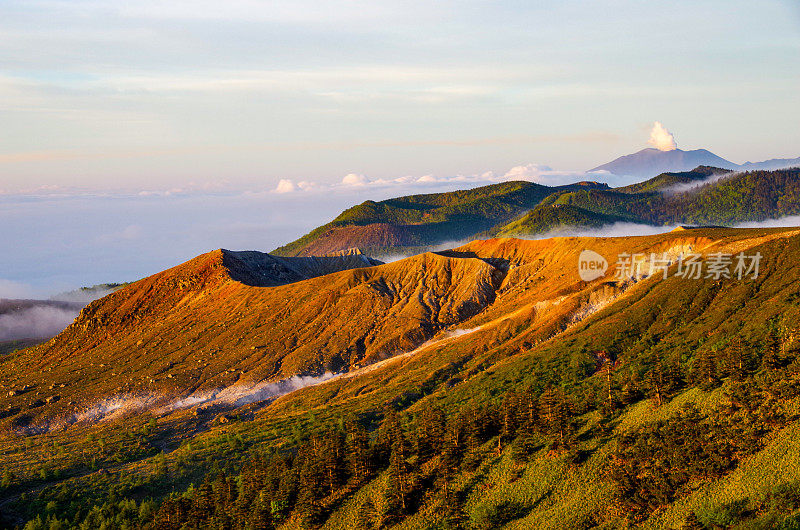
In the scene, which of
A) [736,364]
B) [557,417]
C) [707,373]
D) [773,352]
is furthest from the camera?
[557,417]

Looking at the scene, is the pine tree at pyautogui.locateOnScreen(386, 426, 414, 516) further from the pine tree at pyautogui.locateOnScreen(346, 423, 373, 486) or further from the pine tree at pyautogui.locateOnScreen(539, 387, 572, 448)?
the pine tree at pyautogui.locateOnScreen(539, 387, 572, 448)

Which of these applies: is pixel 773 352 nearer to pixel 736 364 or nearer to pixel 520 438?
pixel 736 364

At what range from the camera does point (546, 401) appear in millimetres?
75438

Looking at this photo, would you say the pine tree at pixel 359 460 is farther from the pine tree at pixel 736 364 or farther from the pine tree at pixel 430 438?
the pine tree at pixel 736 364

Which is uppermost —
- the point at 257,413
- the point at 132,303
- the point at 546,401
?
the point at 132,303

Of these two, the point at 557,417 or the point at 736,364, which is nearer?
the point at 736,364

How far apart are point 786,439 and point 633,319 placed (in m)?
55.9

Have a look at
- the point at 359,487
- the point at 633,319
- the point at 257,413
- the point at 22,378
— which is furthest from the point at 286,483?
the point at 22,378

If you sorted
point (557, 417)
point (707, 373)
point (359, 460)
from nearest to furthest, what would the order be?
point (707, 373), point (557, 417), point (359, 460)

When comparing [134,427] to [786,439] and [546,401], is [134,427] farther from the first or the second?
[786,439]

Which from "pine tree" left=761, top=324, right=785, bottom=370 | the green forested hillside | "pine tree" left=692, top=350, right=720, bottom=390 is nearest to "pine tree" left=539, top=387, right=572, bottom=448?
the green forested hillside

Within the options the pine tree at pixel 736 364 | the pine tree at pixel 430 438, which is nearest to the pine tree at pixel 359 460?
the pine tree at pixel 430 438

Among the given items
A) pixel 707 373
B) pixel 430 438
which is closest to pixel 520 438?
pixel 430 438

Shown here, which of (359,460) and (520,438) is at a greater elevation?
(520,438)
